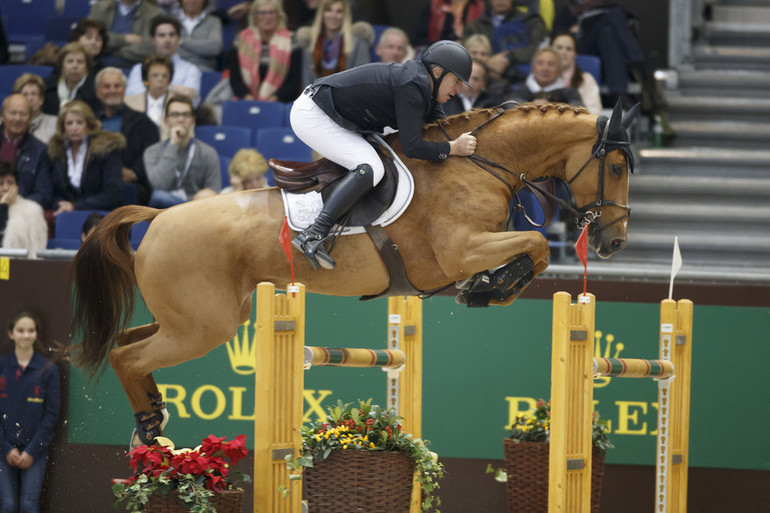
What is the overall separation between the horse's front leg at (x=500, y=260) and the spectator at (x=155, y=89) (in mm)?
4311

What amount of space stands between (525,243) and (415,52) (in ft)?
14.4

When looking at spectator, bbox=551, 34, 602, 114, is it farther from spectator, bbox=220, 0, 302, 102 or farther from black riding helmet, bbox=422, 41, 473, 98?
black riding helmet, bbox=422, 41, 473, 98

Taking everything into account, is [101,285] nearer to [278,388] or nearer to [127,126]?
[278,388]

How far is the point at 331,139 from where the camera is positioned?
4965 millimetres

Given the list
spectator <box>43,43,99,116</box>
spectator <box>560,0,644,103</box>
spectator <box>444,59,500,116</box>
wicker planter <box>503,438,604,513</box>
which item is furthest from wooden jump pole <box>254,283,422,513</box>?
spectator <box>560,0,644,103</box>

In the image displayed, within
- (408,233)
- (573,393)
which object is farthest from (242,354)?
(573,393)

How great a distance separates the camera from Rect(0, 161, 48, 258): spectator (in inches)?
288

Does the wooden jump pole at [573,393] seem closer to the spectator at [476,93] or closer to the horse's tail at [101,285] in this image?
the horse's tail at [101,285]

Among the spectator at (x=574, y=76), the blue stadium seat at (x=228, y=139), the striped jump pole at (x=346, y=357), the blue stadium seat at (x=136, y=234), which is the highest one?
the spectator at (x=574, y=76)

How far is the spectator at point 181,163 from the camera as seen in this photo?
25.7ft

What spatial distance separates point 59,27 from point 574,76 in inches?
191

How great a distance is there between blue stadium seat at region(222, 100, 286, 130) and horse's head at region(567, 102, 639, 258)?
4.16 meters

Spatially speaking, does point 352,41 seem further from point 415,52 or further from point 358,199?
point 358,199

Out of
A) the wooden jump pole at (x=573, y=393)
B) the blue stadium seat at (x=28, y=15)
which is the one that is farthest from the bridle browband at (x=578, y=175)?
the blue stadium seat at (x=28, y=15)
